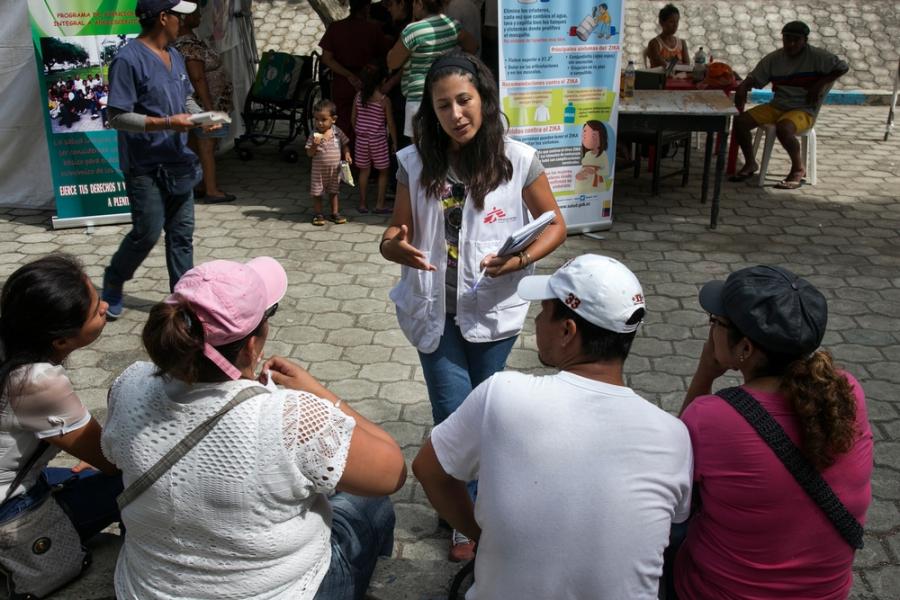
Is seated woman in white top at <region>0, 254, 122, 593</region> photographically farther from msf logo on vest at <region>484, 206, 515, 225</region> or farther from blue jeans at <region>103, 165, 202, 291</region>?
blue jeans at <region>103, 165, 202, 291</region>

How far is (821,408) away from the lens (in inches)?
76.9

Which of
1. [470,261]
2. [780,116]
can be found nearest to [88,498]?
[470,261]

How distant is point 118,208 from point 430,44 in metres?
2.82

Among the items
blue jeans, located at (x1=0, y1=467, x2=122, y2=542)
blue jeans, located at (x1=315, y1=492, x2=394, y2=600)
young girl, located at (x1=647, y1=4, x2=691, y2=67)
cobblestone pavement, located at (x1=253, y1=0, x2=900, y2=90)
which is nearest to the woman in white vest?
blue jeans, located at (x1=315, y1=492, x2=394, y2=600)

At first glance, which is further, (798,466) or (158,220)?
(158,220)

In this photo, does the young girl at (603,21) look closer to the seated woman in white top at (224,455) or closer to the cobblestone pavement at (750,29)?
the seated woman in white top at (224,455)

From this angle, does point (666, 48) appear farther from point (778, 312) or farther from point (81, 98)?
point (778, 312)

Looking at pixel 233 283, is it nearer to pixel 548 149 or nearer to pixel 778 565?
pixel 778 565

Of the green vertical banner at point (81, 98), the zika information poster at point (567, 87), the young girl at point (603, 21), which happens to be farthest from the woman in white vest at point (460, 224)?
the green vertical banner at point (81, 98)

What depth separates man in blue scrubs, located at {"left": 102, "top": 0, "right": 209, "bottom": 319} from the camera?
4.38 m

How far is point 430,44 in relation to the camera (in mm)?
6062

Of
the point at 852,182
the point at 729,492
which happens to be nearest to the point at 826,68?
the point at 852,182

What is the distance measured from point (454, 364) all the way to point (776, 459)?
1.24 meters

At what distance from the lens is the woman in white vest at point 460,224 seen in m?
2.80
